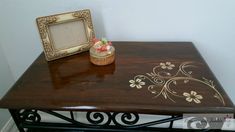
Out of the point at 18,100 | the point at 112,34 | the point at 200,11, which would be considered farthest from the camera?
the point at 112,34

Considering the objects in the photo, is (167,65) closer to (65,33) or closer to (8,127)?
Answer: (65,33)

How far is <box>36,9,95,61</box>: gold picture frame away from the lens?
83cm

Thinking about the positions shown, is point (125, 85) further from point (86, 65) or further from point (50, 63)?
point (50, 63)

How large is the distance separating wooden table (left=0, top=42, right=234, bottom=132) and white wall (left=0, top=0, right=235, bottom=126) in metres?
0.13

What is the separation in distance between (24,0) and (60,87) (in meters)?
0.53

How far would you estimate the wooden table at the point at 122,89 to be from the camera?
63 centimetres

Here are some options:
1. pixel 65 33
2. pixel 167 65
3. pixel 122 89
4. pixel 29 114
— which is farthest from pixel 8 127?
pixel 167 65

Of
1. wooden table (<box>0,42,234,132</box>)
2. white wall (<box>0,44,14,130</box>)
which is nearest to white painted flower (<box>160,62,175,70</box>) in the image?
wooden table (<box>0,42,234,132</box>)

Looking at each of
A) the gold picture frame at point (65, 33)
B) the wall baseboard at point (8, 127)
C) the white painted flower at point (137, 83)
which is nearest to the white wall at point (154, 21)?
the gold picture frame at point (65, 33)

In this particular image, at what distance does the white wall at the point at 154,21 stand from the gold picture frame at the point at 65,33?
0.42 feet

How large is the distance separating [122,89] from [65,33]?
0.36 meters

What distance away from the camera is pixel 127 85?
0.72m

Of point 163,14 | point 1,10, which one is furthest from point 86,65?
point 1,10

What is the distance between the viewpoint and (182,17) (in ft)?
3.17
